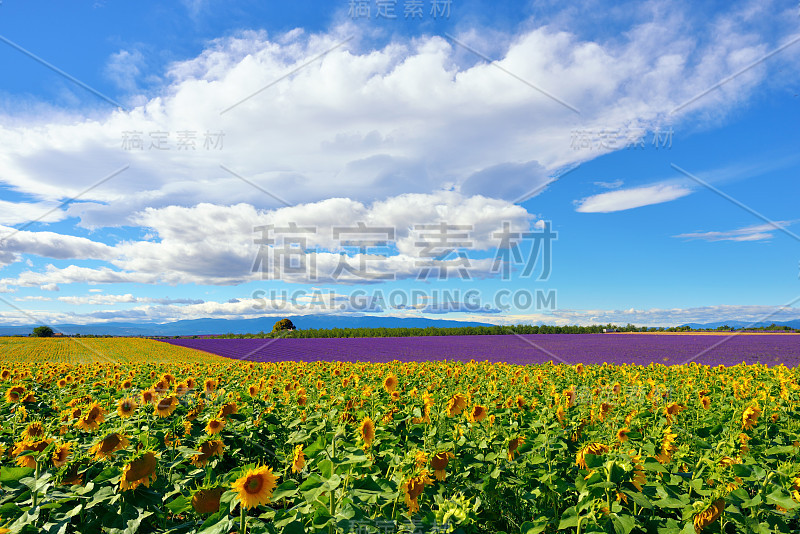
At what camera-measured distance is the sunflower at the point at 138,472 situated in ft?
9.38

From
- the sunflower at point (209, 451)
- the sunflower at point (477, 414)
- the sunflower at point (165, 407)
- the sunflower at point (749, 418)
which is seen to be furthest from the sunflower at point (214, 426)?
the sunflower at point (749, 418)

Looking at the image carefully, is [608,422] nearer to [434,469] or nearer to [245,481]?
[434,469]

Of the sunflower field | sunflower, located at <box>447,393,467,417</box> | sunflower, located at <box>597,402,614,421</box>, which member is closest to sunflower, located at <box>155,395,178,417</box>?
the sunflower field

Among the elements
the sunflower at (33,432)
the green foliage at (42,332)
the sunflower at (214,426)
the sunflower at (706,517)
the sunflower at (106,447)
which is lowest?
the green foliage at (42,332)

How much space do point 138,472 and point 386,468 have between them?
1.90 m

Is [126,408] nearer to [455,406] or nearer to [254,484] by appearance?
[254,484]

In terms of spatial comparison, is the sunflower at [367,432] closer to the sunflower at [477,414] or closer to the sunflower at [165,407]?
the sunflower at [477,414]

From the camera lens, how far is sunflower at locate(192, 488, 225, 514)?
9.24 ft

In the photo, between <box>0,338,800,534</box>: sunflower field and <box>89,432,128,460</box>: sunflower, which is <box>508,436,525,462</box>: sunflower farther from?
<box>89,432,128,460</box>: sunflower

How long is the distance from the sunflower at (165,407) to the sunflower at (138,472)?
173 cm

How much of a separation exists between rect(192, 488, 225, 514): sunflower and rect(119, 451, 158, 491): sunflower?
0.37 metres

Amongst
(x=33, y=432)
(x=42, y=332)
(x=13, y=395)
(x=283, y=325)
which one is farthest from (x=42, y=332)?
(x=33, y=432)

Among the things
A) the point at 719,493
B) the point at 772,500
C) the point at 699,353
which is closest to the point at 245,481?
the point at 719,493

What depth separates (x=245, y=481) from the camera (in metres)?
2.49
